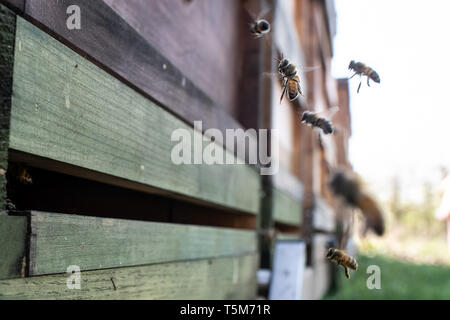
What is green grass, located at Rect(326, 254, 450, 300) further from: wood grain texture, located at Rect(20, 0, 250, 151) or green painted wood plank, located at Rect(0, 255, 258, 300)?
wood grain texture, located at Rect(20, 0, 250, 151)

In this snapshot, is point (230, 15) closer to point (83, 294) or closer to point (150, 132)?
point (150, 132)

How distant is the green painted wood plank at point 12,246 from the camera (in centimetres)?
104

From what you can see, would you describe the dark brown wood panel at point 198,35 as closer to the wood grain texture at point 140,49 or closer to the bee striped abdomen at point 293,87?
the wood grain texture at point 140,49

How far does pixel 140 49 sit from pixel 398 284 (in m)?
6.12

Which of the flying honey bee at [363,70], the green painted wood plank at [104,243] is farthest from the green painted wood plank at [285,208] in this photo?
the green painted wood plank at [104,243]

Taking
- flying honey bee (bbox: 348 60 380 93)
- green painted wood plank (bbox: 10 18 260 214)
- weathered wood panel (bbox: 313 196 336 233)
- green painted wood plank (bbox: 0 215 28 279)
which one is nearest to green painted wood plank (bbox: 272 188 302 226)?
weathered wood panel (bbox: 313 196 336 233)

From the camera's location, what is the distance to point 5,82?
1057mm

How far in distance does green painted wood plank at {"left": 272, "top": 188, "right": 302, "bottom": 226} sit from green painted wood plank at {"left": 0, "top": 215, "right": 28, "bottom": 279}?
2753 mm

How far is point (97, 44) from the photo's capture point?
55.2 inches

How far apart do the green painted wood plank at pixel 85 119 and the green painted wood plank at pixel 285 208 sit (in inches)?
76.1

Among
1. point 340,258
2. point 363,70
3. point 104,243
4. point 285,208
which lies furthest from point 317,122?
point 285,208

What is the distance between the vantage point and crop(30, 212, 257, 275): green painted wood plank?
45.8 inches

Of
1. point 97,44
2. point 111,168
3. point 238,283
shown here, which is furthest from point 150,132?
point 238,283

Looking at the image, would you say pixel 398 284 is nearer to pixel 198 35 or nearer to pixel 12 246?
pixel 198 35
